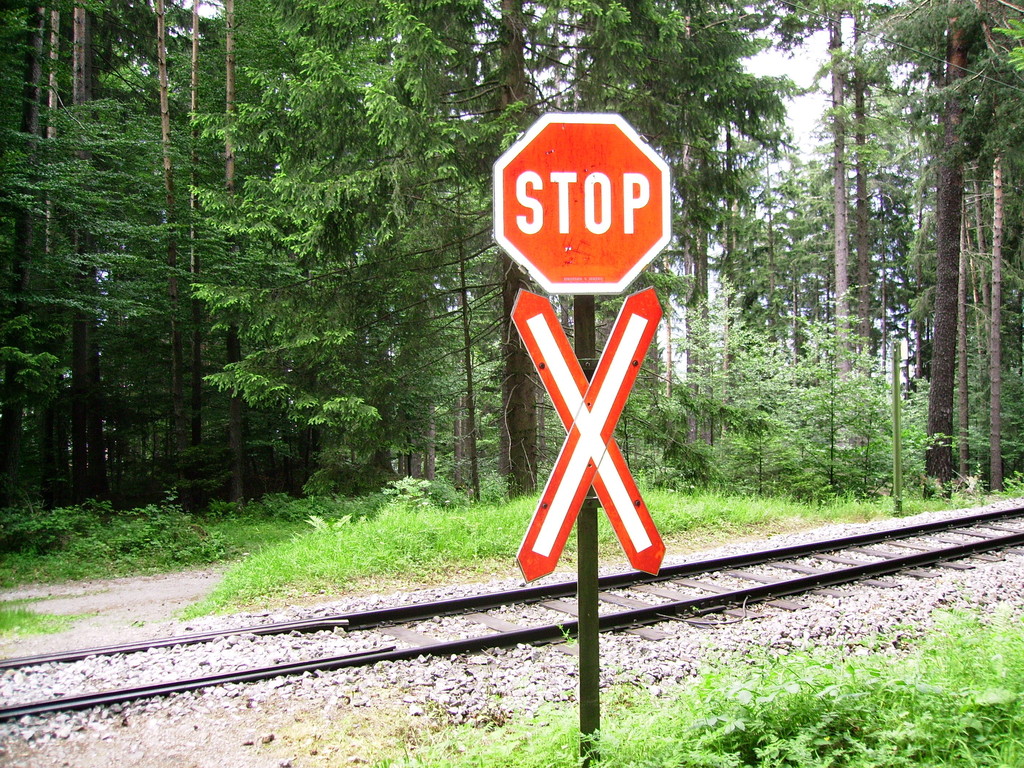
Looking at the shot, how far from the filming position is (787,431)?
45.7ft

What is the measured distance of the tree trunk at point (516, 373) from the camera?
1033 centimetres

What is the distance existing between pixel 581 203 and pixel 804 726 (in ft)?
7.60

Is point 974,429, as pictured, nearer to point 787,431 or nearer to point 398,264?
point 787,431

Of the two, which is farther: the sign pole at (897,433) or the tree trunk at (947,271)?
the tree trunk at (947,271)

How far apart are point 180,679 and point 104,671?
0.63 meters

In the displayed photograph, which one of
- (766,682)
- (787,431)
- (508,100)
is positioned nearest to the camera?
(766,682)

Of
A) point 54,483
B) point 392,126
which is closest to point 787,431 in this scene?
point 392,126

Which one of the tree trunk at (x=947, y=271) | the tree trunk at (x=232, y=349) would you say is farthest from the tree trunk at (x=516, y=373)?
the tree trunk at (x=947, y=271)

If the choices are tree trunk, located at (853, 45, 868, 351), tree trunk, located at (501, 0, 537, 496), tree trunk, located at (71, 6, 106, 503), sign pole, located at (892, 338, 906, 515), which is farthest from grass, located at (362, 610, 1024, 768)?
tree trunk, located at (71, 6, 106, 503)

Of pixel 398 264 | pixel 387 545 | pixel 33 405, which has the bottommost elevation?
pixel 387 545

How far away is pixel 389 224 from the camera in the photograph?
953 cm

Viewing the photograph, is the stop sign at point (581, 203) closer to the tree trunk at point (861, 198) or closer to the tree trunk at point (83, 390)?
the tree trunk at point (861, 198)

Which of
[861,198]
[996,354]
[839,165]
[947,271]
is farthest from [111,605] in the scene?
[861,198]

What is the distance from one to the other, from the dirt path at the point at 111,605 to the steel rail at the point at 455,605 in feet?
1.89
